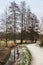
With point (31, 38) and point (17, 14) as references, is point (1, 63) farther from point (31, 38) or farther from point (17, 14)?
point (31, 38)

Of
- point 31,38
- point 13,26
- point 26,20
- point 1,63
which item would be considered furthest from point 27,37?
point 1,63

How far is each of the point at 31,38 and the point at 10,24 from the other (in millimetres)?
5848

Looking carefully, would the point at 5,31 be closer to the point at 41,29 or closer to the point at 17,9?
the point at 17,9

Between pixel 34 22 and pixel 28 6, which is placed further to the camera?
pixel 34 22

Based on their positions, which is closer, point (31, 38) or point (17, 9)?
point (17, 9)

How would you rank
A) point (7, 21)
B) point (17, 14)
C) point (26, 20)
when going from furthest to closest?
1. point (26, 20)
2. point (17, 14)
3. point (7, 21)

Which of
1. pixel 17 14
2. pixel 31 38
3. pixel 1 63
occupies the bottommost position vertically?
pixel 31 38

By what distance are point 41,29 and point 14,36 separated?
17.3ft

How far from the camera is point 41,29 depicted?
3023 cm

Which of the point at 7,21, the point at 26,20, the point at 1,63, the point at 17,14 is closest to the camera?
the point at 1,63

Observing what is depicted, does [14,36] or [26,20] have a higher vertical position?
[26,20]

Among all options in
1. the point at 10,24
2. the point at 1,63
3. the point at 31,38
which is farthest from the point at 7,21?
the point at 1,63

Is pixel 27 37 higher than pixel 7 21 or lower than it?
lower

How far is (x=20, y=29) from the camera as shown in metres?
28.1
